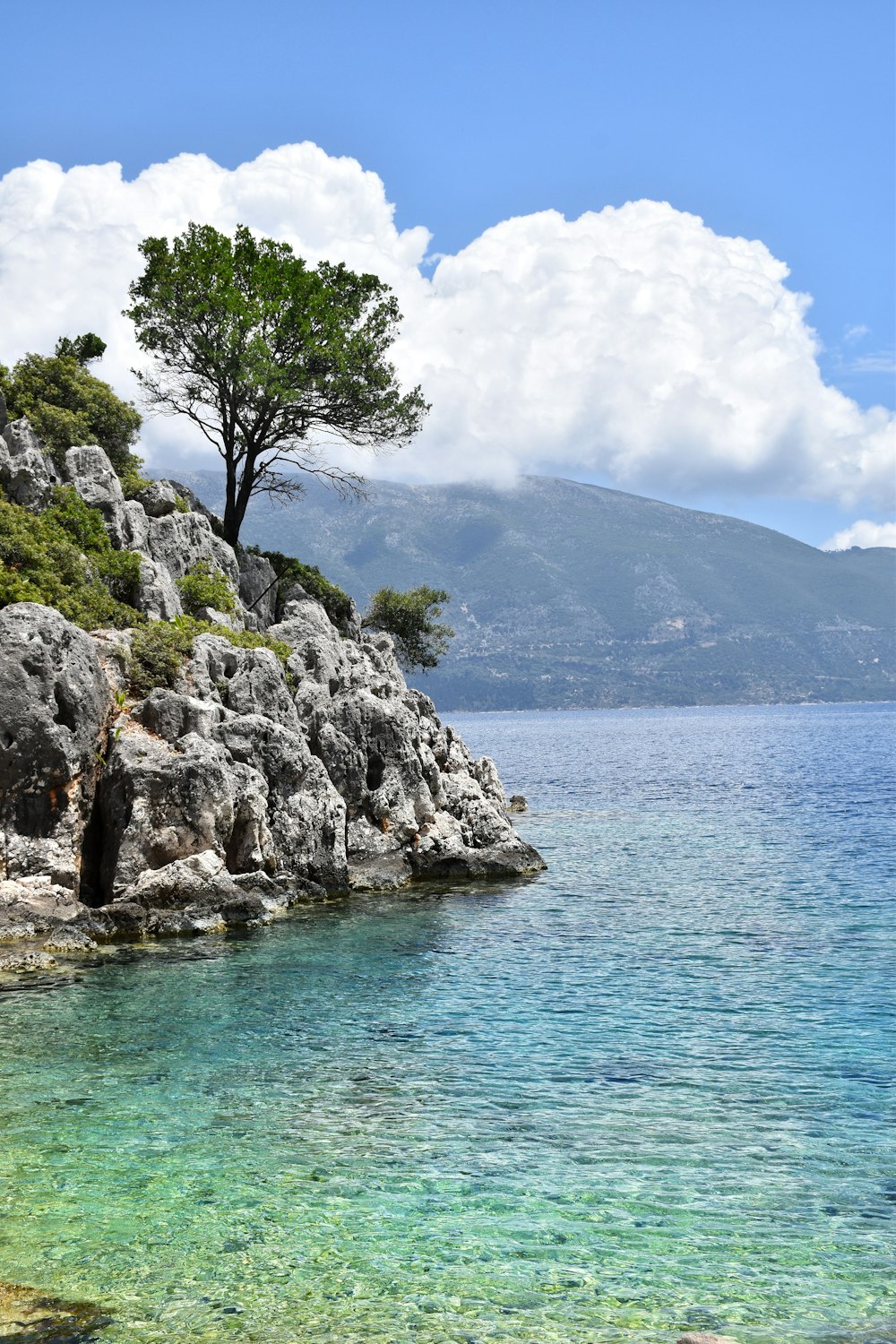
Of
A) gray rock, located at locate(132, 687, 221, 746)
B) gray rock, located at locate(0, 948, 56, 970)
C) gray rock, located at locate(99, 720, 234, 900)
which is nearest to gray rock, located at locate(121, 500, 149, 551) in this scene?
gray rock, located at locate(132, 687, 221, 746)

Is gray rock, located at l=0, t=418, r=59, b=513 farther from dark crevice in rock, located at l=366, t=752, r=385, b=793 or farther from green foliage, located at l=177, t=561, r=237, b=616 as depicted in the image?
dark crevice in rock, located at l=366, t=752, r=385, b=793

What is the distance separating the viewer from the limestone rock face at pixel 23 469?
1564 inches

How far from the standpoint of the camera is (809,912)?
33.5 meters

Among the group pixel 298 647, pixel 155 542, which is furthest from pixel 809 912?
pixel 155 542

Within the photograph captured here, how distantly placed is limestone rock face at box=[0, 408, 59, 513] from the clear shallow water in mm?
20064

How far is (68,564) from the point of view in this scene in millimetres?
38062

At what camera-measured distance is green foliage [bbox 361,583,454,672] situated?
70125 millimetres

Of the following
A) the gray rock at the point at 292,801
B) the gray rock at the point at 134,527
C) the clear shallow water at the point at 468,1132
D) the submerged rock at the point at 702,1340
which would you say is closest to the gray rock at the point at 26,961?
the clear shallow water at the point at 468,1132

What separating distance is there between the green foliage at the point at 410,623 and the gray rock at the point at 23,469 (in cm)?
3067

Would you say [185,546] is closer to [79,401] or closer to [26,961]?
[79,401]

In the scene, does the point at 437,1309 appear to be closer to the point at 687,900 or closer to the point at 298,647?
the point at 687,900

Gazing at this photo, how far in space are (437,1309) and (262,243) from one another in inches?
2079

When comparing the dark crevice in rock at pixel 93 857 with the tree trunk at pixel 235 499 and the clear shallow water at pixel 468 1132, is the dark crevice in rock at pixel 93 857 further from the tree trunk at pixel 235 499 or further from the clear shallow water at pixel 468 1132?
the tree trunk at pixel 235 499

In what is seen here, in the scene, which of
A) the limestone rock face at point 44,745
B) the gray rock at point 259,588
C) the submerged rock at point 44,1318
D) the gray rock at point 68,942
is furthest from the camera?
the gray rock at point 259,588
